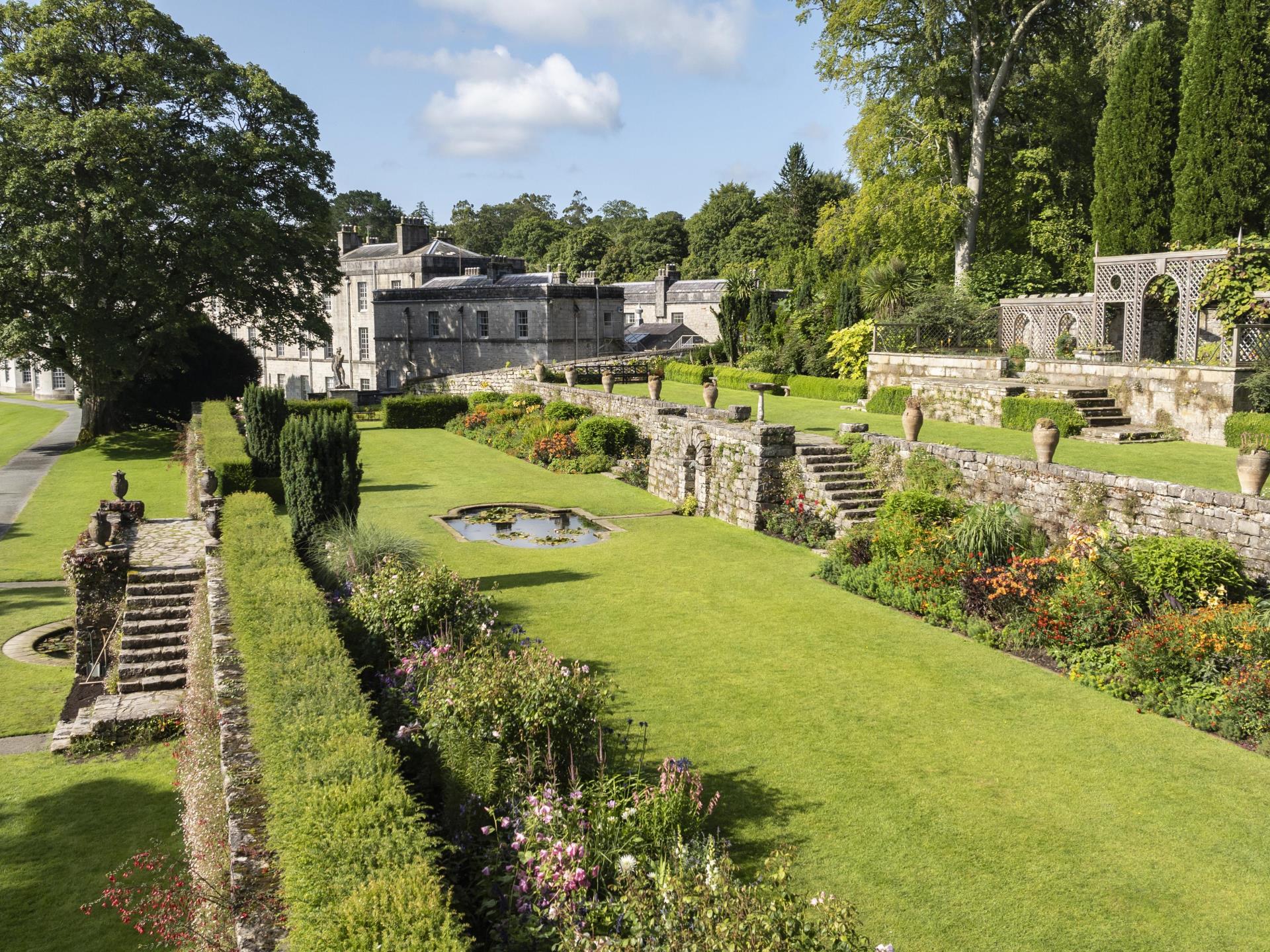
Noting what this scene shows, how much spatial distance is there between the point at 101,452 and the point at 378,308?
81.4 ft

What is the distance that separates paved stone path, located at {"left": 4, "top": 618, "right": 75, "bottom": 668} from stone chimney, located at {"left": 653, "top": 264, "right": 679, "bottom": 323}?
50.9m

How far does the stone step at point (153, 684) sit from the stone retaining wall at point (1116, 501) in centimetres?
1183

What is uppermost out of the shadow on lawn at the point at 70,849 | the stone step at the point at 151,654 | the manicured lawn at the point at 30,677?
the stone step at the point at 151,654

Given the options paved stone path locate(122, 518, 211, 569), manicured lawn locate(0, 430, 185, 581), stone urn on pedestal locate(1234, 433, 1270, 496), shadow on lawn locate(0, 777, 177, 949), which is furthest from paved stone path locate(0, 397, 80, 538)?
stone urn on pedestal locate(1234, 433, 1270, 496)

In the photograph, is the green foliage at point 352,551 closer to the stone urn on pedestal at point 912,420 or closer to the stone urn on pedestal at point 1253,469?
the stone urn on pedestal at point 912,420

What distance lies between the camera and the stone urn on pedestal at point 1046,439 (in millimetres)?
14820

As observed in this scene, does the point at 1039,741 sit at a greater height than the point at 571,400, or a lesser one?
lesser

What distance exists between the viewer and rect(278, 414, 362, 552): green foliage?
14.5m

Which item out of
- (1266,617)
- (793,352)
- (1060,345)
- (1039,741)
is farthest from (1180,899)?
(793,352)

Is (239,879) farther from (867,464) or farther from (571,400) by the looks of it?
(571,400)

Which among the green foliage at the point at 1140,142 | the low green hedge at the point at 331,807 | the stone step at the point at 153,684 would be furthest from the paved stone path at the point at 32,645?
the green foliage at the point at 1140,142

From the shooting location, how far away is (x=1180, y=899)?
6.84 metres

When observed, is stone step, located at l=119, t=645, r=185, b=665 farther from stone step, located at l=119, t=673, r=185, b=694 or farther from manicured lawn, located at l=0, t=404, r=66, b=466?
manicured lawn, located at l=0, t=404, r=66, b=466

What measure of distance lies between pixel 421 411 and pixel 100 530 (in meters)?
23.2
